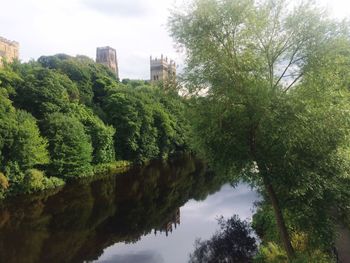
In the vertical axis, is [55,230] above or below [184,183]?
below

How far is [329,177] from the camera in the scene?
15.0m

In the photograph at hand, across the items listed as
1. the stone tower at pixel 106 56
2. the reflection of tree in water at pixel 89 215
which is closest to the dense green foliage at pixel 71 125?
the reflection of tree in water at pixel 89 215

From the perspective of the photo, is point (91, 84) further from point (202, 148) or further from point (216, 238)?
point (202, 148)

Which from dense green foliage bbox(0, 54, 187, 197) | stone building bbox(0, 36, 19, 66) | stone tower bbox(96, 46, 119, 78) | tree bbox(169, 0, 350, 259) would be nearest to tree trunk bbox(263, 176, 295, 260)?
tree bbox(169, 0, 350, 259)

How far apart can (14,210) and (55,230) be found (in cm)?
707

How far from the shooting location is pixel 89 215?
33.9 metres

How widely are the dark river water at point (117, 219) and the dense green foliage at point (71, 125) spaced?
143 inches

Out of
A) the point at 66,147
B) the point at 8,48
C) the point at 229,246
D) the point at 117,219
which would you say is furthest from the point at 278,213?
the point at 8,48

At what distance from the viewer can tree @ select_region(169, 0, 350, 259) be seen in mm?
14523

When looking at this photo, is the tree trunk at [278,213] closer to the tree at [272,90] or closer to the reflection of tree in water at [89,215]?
the tree at [272,90]

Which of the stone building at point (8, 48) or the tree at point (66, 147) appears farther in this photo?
the stone building at point (8, 48)

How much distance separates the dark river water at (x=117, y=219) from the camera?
2517cm

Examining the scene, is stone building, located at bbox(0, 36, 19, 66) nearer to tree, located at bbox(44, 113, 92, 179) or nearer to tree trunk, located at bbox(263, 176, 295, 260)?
tree, located at bbox(44, 113, 92, 179)

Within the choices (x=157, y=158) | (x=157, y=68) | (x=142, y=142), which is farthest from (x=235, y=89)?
(x=157, y=68)
